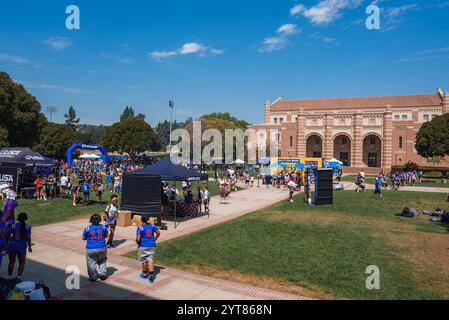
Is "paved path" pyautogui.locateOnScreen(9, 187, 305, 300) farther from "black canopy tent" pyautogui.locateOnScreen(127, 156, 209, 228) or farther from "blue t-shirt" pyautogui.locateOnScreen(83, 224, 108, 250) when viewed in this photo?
"black canopy tent" pyautogui.locateOnScreen(127, 156, 209, 228)

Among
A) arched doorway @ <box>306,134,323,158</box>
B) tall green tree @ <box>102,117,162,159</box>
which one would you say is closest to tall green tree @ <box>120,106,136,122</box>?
tall green tree @ <box>102,117,162,159</box>

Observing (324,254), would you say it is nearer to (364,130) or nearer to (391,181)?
(391,181)

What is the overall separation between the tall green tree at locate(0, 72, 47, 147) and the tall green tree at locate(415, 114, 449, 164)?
181 ft

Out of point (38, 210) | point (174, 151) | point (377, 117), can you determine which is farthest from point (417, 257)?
point (174, 151)

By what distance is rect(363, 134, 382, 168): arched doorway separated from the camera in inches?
2425

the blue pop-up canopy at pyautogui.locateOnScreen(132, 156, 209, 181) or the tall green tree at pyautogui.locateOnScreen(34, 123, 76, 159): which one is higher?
the tall green tree at pyautogui.locateOnScreen(34, 123, 76, 159)

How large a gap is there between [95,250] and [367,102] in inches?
2868

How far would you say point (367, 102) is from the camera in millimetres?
69938

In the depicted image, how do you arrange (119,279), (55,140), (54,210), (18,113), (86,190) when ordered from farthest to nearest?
(55,140)
(18,113)
(86,190)
(54,210)
(119,279)

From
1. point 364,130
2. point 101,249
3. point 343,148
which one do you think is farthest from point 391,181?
point 343,148

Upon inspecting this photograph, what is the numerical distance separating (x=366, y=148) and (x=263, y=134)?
893 inches

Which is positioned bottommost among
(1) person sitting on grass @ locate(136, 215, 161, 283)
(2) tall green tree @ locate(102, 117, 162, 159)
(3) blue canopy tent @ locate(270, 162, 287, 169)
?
(1) person sitting on grass @ locate(136, 215, 161, 283)
